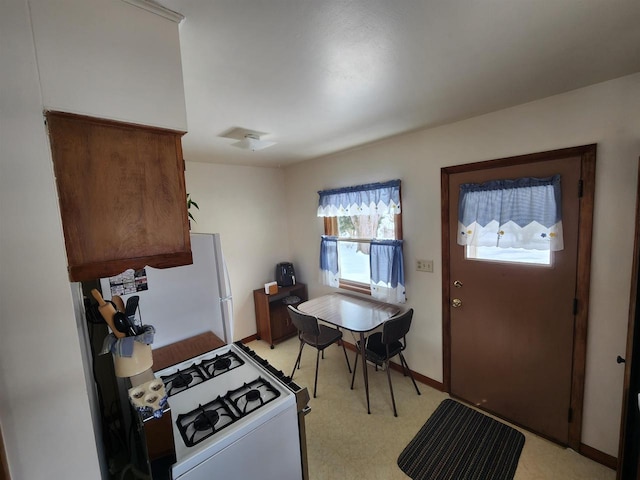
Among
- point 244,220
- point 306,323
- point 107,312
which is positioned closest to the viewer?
point 107,312

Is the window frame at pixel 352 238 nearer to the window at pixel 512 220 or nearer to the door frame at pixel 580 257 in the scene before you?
the window at pixel 512 220

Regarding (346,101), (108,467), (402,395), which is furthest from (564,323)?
(108,467)

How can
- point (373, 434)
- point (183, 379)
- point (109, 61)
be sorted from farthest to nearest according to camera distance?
point (373, 434) → point (183, 379) → point (109, 61)

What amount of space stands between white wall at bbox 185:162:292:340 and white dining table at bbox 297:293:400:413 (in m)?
1.05

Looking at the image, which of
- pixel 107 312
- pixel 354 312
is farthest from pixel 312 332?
pixel 107 312

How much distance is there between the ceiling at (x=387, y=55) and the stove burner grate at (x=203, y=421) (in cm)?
149

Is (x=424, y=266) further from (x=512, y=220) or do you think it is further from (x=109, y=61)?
(x=109, y=61)

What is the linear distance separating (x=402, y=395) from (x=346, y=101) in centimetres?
252

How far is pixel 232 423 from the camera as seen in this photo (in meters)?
1.06

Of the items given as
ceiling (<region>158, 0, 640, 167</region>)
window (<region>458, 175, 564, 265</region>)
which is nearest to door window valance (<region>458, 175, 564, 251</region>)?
window (<region>458, 175, 564, 265</region>)

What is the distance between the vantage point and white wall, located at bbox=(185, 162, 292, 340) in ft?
10.6

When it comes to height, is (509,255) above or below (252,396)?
above

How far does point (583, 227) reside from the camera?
1694 millimetres

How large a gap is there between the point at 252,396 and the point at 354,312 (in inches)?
64.5
